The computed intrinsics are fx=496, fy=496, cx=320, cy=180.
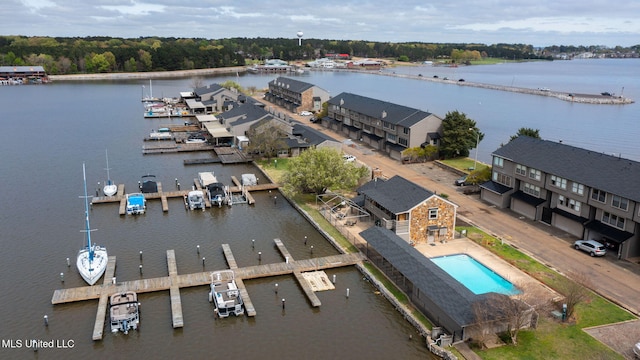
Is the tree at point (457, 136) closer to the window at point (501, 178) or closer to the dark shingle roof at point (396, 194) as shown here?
the window at point (501, 178)

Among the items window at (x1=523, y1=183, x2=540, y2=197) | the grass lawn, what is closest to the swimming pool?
the grass lawn

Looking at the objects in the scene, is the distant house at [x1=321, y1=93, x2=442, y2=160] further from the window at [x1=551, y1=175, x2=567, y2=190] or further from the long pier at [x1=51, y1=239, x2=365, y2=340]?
the long pier at [x1=51, y1=239, x2=365, y2=340]

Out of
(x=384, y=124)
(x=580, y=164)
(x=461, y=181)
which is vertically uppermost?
(x=580, y=164)

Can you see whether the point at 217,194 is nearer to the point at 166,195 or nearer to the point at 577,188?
the point at 166,195

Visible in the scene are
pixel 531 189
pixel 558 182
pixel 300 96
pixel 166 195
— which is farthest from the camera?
pixel 300 96

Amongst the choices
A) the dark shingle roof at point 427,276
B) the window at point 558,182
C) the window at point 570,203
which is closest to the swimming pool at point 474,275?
the dark shingle roof at point 427,276

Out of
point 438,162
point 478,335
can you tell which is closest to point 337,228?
point 478,335

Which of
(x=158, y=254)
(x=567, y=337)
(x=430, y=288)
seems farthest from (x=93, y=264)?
(x=567, y=337)

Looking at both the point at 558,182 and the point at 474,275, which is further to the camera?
the point at 558,182
